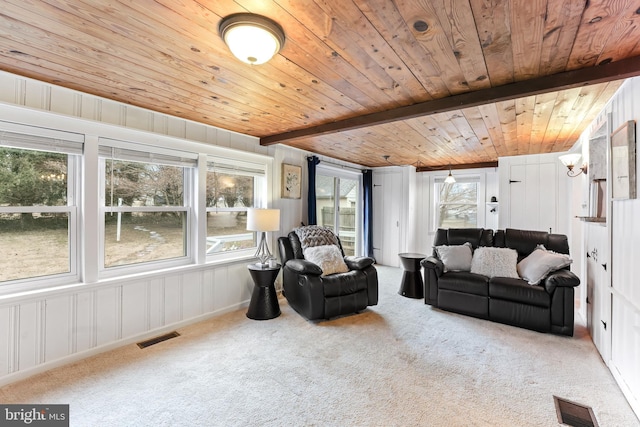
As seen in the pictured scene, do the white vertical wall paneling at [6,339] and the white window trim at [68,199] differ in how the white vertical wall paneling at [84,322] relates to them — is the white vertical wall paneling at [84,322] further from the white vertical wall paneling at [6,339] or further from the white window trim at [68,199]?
the white vertical wall paneling at [6,339]

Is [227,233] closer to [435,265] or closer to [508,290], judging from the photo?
[435,265]

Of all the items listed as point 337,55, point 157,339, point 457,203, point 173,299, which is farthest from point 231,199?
point 457,203

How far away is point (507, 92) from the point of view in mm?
2102

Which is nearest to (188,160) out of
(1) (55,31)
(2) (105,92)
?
(2) (105,92)

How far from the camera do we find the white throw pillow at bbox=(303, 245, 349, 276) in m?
3.50

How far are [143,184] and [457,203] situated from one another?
5.65 m

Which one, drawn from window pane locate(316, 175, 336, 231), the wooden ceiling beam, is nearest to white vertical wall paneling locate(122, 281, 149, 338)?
the wooden ceiling beam

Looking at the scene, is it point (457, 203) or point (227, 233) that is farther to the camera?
point (457, 203)

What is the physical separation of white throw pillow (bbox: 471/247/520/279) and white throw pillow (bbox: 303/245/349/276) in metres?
1.63

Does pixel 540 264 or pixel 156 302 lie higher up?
pixel 540 264

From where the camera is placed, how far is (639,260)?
1.79 meters

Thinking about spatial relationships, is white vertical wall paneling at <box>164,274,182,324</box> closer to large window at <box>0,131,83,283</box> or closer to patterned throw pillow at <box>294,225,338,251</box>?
large window at <box>0,131,83,283</box>

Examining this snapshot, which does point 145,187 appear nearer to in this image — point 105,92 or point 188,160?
point 188,160

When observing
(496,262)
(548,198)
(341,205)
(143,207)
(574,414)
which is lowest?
(574,414)
